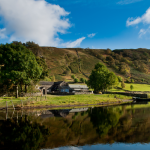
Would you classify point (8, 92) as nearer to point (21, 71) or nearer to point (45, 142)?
point (21, 71)

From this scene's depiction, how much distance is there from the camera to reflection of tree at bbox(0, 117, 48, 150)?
11.8m

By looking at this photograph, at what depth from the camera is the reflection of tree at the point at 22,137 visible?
38.9 ft

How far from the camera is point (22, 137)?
45.5 feet

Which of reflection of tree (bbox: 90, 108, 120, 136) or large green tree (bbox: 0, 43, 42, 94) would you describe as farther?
large green tree (bbox: 0, 43, 42, 94)

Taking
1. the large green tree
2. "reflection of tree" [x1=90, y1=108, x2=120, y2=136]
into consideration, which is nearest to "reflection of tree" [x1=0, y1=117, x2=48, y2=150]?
"reflection of tree" [x1=90, y1=108, x2=120, y2=136]

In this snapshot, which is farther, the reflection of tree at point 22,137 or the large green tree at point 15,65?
the large green tree at point 15,65

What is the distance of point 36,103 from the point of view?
35250 millimetres

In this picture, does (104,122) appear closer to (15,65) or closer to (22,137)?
(22,137)

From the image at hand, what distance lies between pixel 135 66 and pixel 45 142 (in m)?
188

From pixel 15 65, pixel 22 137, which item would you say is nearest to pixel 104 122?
pixel 22 137

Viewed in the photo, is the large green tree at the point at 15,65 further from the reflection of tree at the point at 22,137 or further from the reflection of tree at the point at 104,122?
the reflection of tree at the point at 104,122

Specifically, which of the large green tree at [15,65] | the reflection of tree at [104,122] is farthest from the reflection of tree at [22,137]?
the large green tree at [15,65]

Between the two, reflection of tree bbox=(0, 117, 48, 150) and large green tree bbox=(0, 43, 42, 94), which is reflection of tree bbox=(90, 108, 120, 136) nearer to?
reflection of tree bbox=(0, 117, 48, 150)

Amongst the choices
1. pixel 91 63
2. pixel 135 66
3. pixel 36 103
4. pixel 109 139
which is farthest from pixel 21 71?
pixel 135 66
